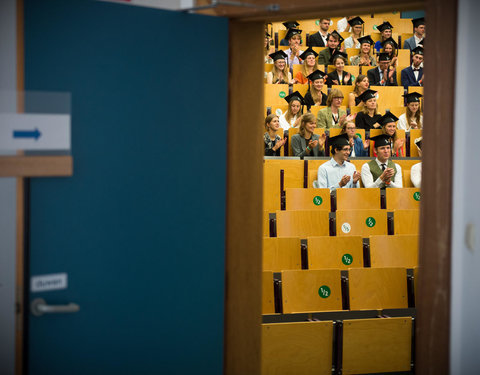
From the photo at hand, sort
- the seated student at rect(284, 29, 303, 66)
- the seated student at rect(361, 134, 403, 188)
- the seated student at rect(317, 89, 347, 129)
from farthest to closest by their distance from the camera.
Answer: the seated student at rect(284, 29, 303, 66) → the seated student at rect(317, 89, 347, 129) → the seated student at rect(361, 134, 403, 188)

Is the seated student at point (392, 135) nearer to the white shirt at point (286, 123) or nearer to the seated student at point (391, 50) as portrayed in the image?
the white shirt at point (286, 123)

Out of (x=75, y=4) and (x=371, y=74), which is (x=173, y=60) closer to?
(x=75, y=4)

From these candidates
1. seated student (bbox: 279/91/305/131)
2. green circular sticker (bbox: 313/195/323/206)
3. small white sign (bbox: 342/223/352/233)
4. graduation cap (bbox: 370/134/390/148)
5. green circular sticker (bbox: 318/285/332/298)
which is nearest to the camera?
green circular sticker (bbox: 318/285/332/298)

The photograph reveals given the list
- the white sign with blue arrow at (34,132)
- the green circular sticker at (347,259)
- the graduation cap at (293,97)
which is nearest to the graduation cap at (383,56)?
the graduation cap at (293,97)

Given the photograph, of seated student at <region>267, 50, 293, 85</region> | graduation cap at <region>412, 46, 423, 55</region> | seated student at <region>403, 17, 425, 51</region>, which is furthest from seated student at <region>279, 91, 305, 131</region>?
seated student at <region>403, 17, 425, 51</region>

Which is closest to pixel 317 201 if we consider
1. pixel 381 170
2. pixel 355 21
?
pixel 381 170

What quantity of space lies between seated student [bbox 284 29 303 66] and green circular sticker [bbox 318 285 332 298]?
11.1 ft

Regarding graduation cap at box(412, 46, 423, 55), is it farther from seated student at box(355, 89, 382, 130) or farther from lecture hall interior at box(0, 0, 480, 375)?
lecture hall interior at box(0, 0, 480, 375)

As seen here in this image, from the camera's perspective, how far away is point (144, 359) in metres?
1.57

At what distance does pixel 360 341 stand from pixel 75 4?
6.37 ft

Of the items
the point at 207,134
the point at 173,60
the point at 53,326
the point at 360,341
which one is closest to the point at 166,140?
the point at 207,134

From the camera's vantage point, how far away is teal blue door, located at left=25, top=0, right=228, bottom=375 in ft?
4.67

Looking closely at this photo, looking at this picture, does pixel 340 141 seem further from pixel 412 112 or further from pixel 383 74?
pixel 383 74

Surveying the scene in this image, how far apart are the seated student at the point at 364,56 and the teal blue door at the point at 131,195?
14.7ft
